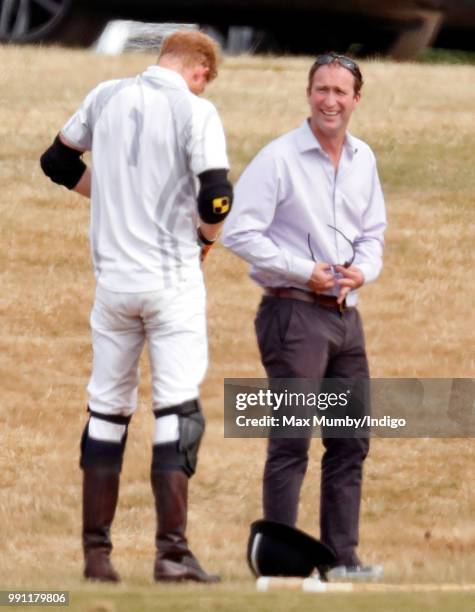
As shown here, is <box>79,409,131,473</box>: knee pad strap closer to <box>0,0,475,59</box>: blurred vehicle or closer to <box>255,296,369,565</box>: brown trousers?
<box>255,296,369,565</box>: brown trousers

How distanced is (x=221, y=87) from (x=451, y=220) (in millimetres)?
4096

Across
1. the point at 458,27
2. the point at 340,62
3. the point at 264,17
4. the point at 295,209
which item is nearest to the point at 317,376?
the point at 295,209

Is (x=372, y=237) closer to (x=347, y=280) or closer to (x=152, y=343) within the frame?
(x=347, y=280)

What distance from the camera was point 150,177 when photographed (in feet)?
19.5

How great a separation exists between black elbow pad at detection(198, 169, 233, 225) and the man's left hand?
0.61 metres

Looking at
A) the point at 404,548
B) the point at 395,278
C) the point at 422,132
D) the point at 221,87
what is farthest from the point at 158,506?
the point at 221,87

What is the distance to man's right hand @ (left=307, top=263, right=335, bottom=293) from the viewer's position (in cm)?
633

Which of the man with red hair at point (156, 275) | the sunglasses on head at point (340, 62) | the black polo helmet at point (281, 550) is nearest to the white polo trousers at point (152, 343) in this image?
the man with red hair at point (156, 275)

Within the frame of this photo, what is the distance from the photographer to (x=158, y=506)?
237 inches

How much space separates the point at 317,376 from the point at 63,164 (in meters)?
1.19

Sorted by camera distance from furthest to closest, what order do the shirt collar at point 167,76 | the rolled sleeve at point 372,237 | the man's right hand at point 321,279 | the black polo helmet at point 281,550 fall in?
the rolled sleeve at point 372,237 → the man's right hand at point 321,279 → the black polo helmet at point 281,550 → the shirt collar at point 167,76

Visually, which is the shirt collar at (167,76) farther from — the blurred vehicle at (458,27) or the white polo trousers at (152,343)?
the blurred vehicle at (458,27)

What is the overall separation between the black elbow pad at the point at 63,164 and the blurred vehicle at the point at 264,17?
13.1 m

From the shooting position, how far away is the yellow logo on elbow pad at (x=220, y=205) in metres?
5.95
